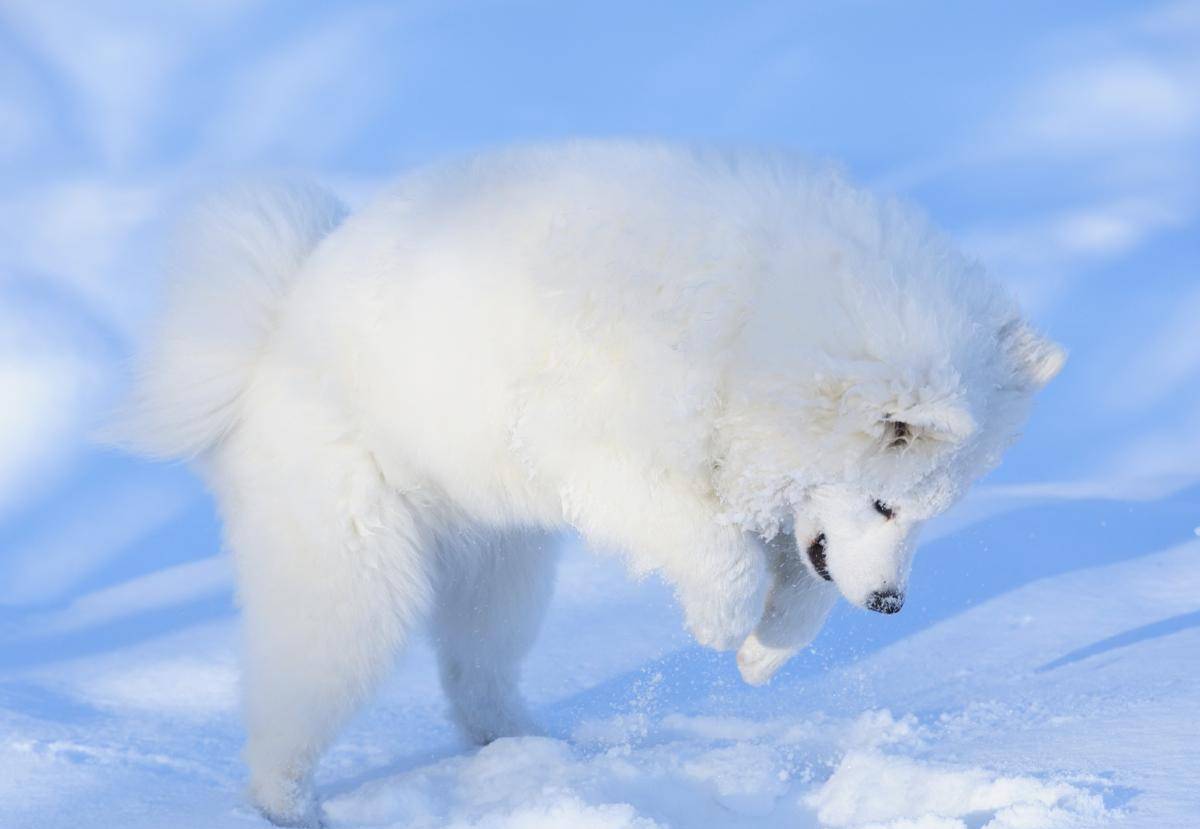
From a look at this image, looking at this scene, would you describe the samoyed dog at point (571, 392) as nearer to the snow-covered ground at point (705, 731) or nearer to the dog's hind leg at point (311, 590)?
the dog's hind leg at point (311, 590)

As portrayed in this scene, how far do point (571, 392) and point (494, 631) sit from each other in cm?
151

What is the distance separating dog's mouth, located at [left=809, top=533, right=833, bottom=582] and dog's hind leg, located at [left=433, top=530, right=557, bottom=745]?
4.05 feet

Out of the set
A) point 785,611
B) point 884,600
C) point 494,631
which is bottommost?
point 884,600

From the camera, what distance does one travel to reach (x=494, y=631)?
4699mm

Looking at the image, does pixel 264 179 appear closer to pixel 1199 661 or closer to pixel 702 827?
pixel 702 827

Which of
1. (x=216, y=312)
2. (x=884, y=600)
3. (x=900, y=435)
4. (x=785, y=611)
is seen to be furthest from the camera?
(x=216, y=312)

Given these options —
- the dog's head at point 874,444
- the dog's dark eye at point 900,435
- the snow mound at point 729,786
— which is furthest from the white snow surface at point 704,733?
the dog's dark eye at point 900,435

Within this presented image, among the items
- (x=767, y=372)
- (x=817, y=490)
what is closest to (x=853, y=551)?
(x=817, y=490)

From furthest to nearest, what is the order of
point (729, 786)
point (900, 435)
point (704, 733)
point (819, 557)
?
point (704, 733) → point (729, 786) → point (819, 557) → point (900, 435)

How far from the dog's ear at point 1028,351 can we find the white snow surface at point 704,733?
1040mm

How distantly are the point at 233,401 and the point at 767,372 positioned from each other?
1811 millimetres

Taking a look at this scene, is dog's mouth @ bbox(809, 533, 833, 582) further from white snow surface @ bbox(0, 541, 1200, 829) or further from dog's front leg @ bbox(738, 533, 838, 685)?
white snow surface @ bbox(0, 541, 1200, 829)

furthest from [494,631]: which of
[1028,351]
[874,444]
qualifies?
[1028,351]

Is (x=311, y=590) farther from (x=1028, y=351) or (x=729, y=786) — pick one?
(x=1028, y=351)
